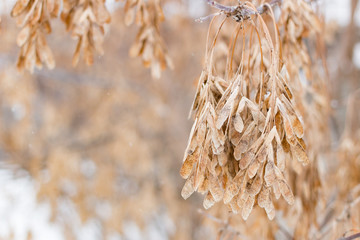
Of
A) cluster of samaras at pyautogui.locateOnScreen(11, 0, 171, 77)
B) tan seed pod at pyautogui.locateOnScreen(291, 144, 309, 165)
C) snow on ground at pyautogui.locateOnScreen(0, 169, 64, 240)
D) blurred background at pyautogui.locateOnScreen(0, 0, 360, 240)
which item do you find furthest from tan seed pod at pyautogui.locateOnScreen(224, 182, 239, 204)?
snow on ground at pyautogui.locateOnScreen(0, 169, 64, 240)

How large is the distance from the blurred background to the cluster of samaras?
2128 millimetres

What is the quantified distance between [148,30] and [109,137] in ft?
11.1

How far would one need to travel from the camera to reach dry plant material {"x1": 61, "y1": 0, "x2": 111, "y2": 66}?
4.02 feet

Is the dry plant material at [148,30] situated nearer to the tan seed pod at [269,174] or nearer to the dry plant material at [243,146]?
the dry plant material at [243,146]

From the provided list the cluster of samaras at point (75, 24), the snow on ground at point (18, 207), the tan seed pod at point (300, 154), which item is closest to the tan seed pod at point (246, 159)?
the tan seed pod at point (300, 154)

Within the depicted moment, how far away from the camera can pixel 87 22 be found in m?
1.23

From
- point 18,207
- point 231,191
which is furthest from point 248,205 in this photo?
point 18,207

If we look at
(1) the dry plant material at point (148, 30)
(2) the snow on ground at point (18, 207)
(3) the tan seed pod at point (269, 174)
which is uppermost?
(1) the dry plant material at point (148, 30)

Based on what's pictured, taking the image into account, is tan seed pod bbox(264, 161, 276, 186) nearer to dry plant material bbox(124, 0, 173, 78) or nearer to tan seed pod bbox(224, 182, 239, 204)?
tan seed pod bbox(224, 182, 239, 204)

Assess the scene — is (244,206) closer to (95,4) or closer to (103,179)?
(95,4)

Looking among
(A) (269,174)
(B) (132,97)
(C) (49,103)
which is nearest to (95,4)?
(A) (269,174)

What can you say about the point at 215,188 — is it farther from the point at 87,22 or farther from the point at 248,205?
the point at 87,22

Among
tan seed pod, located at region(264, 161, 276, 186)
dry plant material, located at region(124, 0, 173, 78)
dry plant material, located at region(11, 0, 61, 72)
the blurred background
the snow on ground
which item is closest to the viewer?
tan seed pod, located at region(264, 161, 276, 186)

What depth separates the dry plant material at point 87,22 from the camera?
4.02ft
